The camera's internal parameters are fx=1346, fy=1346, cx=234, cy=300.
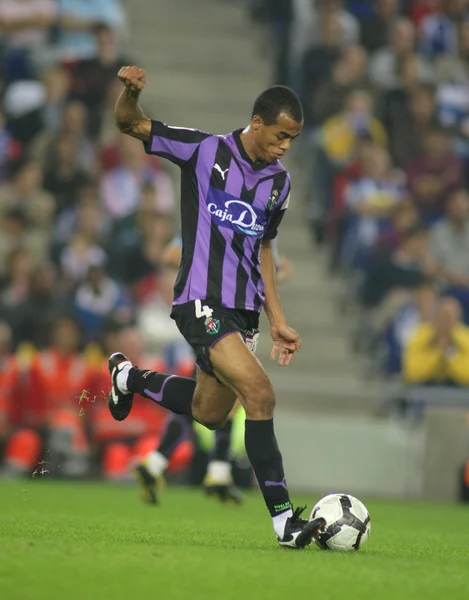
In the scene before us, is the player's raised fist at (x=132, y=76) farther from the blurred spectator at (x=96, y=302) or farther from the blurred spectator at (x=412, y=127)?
the blurred spectator at (x=412, y=127)

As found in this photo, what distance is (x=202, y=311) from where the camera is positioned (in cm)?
650

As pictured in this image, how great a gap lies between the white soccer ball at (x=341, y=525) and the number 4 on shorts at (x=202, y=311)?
1051mm

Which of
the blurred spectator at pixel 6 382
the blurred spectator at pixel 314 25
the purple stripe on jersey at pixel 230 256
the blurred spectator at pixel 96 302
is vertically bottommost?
the blurred spectator at pixel 6 382

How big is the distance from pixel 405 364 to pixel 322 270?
281 centimetres

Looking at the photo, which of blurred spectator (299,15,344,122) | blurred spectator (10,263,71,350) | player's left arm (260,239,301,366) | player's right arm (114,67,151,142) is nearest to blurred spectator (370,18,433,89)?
blurred spectator (299,15,344,122)

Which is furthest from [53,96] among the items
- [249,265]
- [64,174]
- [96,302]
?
[249,265]

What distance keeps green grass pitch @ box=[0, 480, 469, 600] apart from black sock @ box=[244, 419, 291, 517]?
0.72 ft

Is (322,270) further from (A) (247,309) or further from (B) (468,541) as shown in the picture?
(A) (247,309)

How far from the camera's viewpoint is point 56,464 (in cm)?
1291

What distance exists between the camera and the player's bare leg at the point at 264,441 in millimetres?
6199

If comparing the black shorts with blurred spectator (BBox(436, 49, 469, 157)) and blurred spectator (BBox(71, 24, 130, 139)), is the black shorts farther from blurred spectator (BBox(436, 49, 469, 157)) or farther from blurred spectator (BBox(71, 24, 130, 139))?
blurred spectator (BBox(436, 49, 469, 157))

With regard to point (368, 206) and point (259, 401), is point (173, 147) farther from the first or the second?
point (368, 206)

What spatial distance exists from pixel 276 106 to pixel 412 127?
1070cm

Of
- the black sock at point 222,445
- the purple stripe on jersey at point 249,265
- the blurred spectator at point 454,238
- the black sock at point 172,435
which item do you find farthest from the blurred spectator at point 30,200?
the purple stripe on jersey at point 249,265
